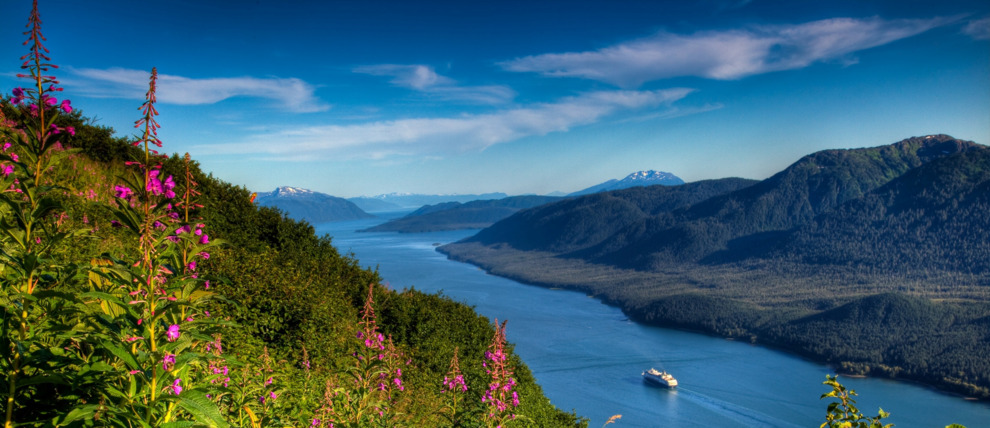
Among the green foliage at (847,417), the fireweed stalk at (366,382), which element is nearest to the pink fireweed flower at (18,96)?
the fireweed stalk at (366,382)

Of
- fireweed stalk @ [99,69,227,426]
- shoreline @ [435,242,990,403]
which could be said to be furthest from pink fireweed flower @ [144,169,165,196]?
shoreline @ [435,242,990,403]

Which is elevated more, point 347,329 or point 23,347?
point 23,347

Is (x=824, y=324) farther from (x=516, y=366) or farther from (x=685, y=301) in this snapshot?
(x=516, y=366)

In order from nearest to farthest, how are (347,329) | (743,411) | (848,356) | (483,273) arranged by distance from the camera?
(347,329)
(743,411)
(848,356)
(483,273)

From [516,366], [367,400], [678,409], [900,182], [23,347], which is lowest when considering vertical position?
[678,409]

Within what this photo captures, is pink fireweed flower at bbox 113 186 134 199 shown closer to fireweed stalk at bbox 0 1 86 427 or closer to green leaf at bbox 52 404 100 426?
fireweed stalk at bbox 0 1 86 427

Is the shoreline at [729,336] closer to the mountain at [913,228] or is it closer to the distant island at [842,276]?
the distant island at [842,276]

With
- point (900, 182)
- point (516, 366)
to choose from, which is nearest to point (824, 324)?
point (516, 366)
